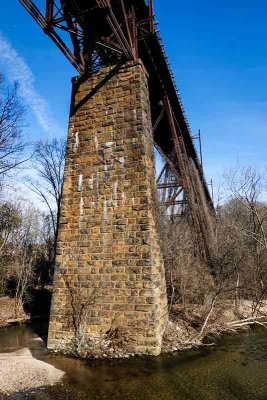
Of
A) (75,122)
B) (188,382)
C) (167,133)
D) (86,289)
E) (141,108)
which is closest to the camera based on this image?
(188,382)

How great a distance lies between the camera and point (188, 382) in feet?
14.8

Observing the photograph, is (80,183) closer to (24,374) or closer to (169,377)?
(24,374)

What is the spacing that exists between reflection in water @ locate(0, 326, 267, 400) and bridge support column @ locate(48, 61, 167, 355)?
523 mm

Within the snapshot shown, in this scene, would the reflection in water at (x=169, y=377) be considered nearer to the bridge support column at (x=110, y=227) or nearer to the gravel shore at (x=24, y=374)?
the gravel shore at (x=24, y=374)

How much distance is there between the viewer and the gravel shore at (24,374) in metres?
4.30

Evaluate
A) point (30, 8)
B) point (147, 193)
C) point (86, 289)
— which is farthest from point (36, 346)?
point (30, 8)

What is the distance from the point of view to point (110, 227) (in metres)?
6.46

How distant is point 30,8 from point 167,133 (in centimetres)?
816

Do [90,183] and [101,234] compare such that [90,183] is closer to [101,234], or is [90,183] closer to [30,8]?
[101,234]

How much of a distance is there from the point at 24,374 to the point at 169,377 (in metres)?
2.23

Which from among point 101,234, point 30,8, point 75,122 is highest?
point 30,8

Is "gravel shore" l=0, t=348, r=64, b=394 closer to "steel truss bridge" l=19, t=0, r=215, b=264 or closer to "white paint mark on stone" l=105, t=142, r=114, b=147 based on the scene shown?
"white paint mark on stone" l=105, t=142, r=114, b=147

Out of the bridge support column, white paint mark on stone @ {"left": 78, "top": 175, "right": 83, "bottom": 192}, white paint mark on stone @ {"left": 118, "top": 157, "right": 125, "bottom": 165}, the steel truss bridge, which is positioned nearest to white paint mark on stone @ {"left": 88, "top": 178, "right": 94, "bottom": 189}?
the bridge support column

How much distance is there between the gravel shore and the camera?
14.1 ft
